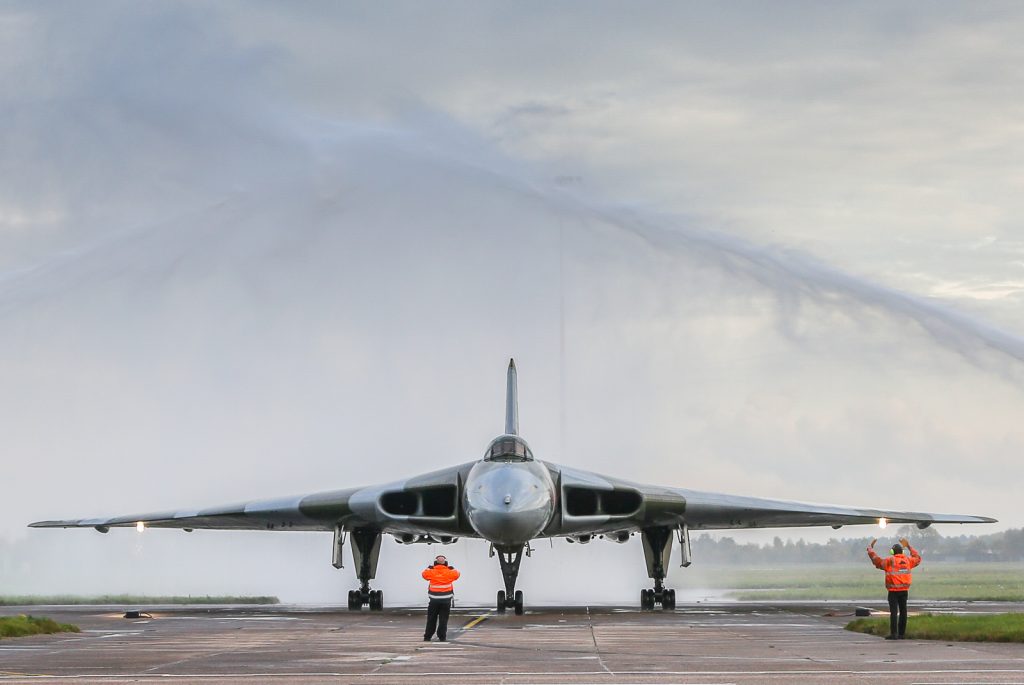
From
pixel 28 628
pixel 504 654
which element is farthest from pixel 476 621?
pixel 504 654

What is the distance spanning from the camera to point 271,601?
47.7m

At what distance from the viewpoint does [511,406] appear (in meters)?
37.7

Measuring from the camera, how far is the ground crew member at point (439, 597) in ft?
67.3

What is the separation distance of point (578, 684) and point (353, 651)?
569cm

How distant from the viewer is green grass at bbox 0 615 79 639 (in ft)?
73.0

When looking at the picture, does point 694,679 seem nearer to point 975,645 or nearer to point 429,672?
point 429,672

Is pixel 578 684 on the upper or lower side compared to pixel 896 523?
lower

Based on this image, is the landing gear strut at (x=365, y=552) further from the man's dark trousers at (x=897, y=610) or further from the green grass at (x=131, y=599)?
the man's dark trousers at (x=897, y=610)

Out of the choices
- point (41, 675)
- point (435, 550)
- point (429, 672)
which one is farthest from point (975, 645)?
point (435, 550)

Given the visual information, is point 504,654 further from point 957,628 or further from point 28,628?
point 28,628

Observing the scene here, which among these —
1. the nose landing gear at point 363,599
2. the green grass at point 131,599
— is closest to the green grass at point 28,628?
the nose landing gear at point 363,599

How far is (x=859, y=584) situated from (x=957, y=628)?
40339mm

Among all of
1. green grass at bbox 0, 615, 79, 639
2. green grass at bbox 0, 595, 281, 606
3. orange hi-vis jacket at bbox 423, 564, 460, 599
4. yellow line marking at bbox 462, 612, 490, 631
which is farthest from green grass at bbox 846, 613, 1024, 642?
green grass at bbox 0, 595, 281, 606

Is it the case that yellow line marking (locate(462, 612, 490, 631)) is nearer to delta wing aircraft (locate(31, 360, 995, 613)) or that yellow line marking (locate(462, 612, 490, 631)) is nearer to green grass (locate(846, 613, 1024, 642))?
delta wing aircraft (locate(31, 360, 995, 613))
